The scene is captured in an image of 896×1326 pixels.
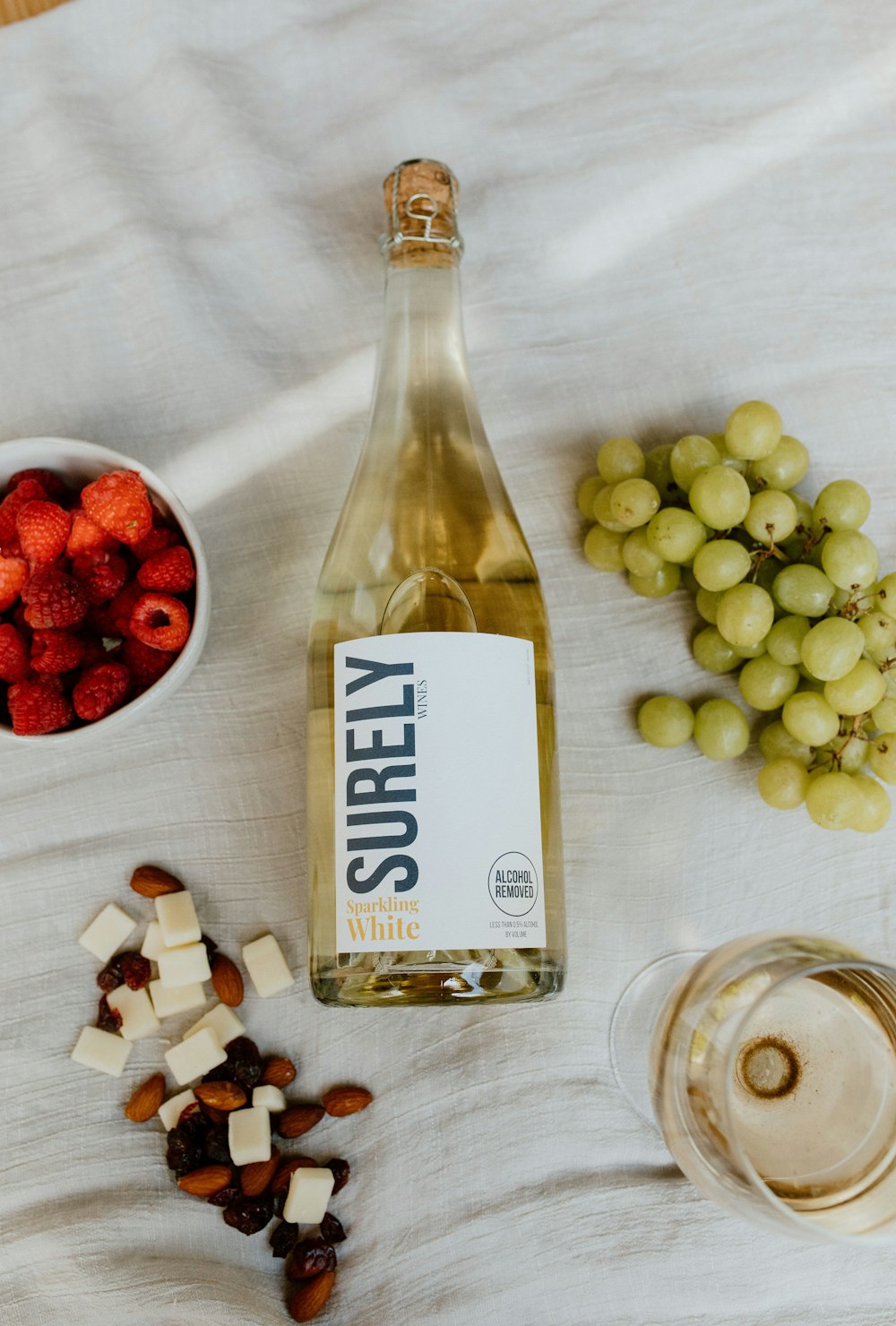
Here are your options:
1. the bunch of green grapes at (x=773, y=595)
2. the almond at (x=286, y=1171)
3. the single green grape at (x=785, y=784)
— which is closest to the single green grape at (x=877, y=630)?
the bunch of green grapes at (x=773, y=595)

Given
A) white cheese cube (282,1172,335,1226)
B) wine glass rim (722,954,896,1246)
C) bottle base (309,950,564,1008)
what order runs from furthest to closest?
white cheese cube (282,1172,335,1226) < bottle base (309,950,564,1008) < wine glass rim (722,954,896,1246)

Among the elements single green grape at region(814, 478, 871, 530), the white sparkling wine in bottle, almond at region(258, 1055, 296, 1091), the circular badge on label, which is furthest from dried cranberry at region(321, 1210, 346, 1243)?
single green grape at region(814, 478, 871, 530)

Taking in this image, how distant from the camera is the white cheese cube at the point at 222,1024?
763 mm

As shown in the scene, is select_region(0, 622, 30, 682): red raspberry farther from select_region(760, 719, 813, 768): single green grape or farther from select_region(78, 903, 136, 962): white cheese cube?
select_region(760, 719, 813, 768): single green grape

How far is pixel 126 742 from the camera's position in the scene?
794 mm

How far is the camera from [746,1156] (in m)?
0.52

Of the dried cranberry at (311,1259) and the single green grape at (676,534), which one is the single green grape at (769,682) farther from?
the dried cranberry at (311,1259)

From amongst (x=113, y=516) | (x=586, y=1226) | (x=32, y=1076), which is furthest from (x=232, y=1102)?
(x=113, y=516)

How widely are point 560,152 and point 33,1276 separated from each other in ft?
3.31

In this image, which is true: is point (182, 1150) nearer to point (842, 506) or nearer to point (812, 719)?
point (812, 719)

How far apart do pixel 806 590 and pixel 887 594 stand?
6cm

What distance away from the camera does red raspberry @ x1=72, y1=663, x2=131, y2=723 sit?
0.66 meters

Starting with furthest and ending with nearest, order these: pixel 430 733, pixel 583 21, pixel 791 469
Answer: pixel 583 21 < pixel 791 469 < pixel 430 733

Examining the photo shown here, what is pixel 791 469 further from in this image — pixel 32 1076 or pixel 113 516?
pixel 32 1076
